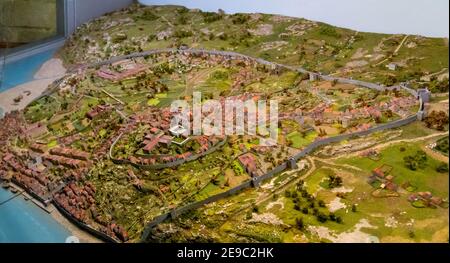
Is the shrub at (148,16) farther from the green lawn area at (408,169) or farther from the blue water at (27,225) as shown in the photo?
the green lawn area at (408,169)

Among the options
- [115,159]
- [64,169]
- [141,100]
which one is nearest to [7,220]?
[64,169]

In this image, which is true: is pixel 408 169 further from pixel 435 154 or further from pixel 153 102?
pixel 153 102

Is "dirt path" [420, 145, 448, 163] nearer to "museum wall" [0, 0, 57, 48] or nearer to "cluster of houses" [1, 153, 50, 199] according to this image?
"cluster of houses" [1, 153, 50, 199]

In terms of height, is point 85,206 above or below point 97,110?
below

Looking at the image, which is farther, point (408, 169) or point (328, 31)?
point (328, 31)

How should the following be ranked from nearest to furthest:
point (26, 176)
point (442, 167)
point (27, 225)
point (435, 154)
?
point (442, 167) → point (435, 154) → point (27, 225) → point (26, 176)

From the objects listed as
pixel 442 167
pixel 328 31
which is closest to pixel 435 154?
pixel 442 167
